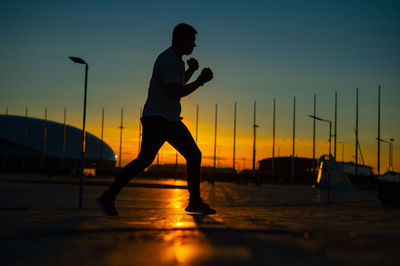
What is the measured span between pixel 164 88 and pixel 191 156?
0.76 m

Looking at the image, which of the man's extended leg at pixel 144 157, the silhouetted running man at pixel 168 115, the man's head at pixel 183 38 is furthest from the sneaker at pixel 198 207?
the man's head at pixel 183 38

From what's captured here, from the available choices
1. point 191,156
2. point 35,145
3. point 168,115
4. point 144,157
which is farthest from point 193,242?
point 35,145

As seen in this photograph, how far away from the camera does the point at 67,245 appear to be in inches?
94.7

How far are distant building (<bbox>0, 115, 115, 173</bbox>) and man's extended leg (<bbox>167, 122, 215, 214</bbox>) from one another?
90956 millimetres

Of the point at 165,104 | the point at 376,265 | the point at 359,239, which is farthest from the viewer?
the point at 165,104

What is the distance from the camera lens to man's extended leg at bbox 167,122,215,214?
437 cm

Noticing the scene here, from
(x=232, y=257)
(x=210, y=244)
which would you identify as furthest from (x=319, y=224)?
(x=232, y=257)

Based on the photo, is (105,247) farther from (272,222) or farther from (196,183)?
(196,183)

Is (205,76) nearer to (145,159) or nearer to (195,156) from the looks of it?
(195,156)

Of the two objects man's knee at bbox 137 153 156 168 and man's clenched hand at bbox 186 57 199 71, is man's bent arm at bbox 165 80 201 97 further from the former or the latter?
man's knee at bbox 137 153 156 168

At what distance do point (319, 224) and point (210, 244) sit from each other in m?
1.17

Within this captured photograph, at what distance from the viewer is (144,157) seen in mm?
4102

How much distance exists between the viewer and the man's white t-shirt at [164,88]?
13.8 ft

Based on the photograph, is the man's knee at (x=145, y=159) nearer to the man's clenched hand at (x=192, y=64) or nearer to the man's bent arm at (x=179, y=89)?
the man's bent arm at (x=179, y=89)
